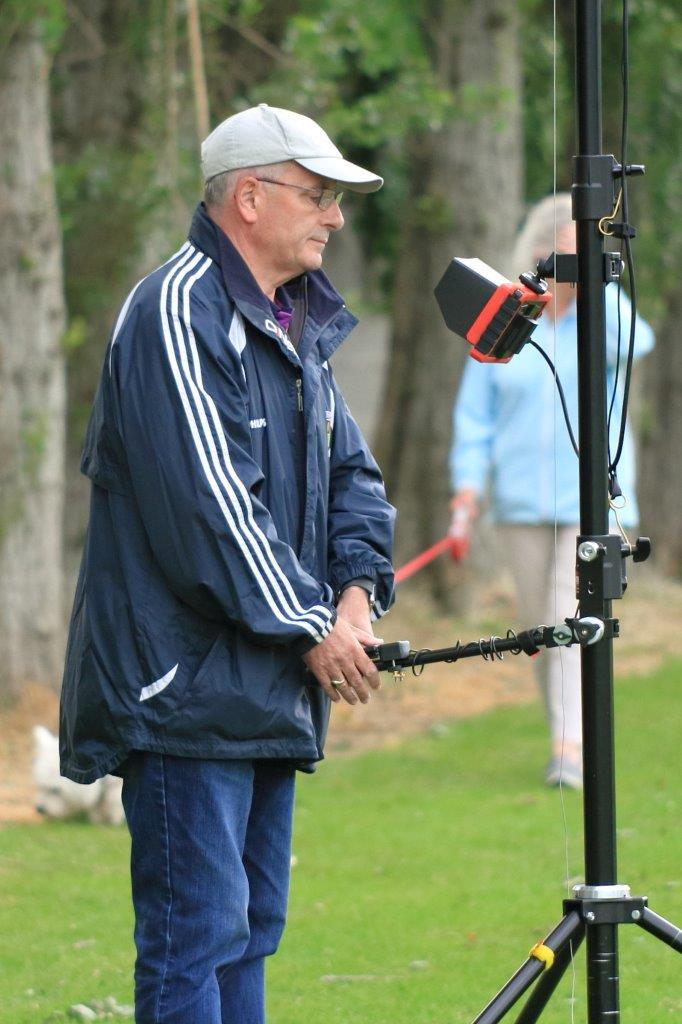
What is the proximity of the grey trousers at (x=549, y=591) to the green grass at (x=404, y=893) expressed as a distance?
416mm

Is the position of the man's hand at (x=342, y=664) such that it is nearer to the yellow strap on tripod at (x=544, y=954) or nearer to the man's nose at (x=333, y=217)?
the yellow strap on tripod at (x=544, y=954)

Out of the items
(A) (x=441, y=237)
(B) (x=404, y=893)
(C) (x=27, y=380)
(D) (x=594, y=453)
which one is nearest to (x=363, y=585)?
(D) (x=594, y=453)

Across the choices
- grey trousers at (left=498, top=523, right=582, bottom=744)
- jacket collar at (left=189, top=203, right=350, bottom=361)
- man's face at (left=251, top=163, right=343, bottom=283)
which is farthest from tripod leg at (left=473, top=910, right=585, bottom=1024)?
grey trousers at (left=498, top=523, right=582, bottom=744)

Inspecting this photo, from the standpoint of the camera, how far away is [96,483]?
354 cm

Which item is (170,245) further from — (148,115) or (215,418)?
(215,418)

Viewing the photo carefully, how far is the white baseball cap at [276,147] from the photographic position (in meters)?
3.61

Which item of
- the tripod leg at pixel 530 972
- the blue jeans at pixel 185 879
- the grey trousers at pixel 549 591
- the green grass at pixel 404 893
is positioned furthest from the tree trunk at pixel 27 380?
the tripod leg at pixel 530 972

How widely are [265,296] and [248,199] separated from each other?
0.21 meters

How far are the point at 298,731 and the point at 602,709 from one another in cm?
61

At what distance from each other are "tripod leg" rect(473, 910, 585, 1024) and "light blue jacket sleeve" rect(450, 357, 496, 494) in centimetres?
413

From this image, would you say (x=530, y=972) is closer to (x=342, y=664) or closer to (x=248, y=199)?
(x=342, y=664)

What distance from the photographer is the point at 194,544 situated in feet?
11.1

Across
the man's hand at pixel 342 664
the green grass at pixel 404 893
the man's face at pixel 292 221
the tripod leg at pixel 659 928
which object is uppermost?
the man's face at pixel 292 221

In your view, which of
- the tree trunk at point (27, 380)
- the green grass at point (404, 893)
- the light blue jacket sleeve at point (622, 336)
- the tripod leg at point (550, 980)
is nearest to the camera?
the tripod leg at point (550, 980)
